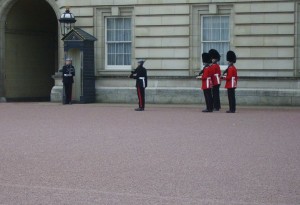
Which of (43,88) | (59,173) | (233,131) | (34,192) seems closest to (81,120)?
(233,131)

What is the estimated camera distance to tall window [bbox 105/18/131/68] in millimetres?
27172

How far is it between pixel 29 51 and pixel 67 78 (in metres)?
4.63

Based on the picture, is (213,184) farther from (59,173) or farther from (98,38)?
(98,38)

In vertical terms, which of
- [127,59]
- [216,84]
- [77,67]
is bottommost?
[216,84]

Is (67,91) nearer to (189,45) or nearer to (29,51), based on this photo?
(189,45)

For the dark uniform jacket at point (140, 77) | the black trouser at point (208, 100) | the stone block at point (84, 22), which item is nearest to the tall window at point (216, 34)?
the stone block at point (84, 22)

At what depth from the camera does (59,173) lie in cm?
925

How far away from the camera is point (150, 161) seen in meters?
10.4

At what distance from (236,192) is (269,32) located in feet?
57.3

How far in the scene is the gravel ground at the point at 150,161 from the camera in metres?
7.85

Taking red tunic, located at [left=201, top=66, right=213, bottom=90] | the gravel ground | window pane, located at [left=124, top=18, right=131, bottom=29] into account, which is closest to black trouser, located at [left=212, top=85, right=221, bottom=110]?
red tunic, located at [left=201, top=66, right=213, bottom=90]

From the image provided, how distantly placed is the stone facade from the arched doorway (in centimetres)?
219

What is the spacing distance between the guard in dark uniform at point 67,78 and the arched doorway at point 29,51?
3.52 meters

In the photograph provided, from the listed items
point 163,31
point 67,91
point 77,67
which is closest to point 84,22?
point 77,67
